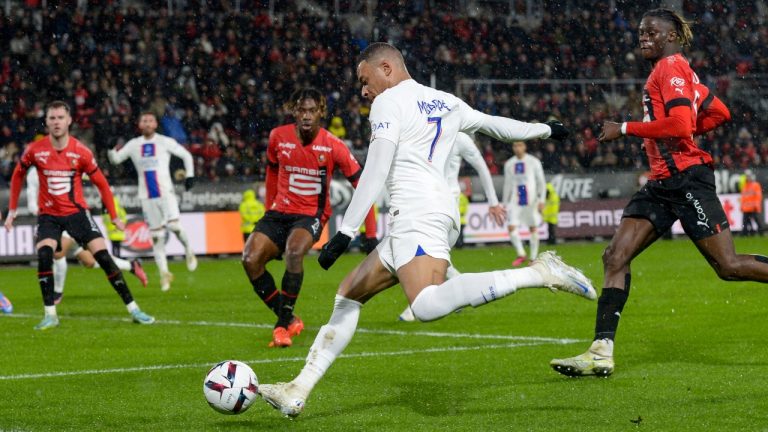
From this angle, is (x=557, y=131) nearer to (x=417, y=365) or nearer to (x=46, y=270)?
(x=417, y=365)

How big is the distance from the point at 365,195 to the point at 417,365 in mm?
2821

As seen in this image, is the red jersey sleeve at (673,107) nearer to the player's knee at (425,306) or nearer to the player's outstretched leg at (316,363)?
the player's knee at (425,306)

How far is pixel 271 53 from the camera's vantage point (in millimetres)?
32594

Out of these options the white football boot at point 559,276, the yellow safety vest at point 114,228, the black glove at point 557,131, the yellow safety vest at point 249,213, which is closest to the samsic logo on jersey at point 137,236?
the yellow safety vest at point 114,228

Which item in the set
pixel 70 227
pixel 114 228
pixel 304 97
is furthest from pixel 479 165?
pixel 114 228

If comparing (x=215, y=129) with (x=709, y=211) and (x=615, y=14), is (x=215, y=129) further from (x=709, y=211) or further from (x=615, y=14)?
(x=709, y=211)

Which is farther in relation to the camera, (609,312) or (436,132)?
(609,312)

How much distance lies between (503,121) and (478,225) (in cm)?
2217

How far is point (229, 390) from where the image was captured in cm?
645

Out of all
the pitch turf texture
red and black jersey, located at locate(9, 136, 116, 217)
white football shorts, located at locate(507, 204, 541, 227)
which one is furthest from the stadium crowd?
red and black jersey, located at locate(9, 136, 116, 217)

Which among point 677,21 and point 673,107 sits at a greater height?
point 677,21

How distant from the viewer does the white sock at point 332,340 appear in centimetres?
656

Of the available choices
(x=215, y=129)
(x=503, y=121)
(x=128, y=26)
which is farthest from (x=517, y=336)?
(x=128, y=26)

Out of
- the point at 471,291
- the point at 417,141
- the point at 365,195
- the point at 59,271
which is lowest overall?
the point at 59,271
